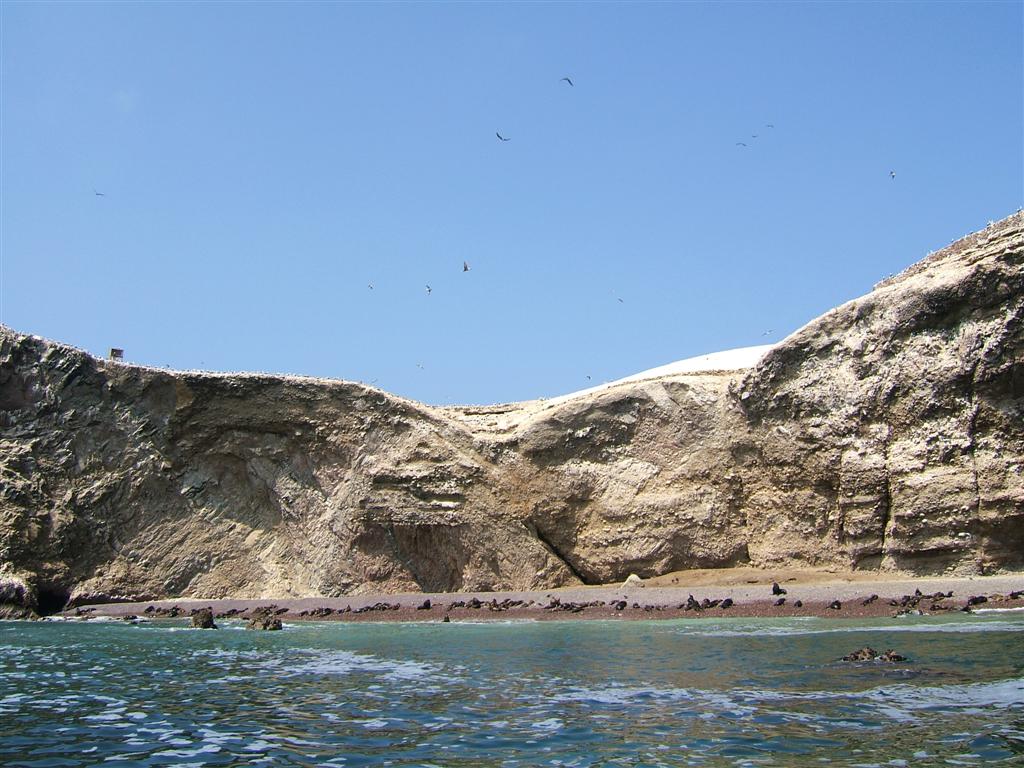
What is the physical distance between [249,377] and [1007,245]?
82.2 feet

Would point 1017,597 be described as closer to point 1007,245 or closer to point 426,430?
point 1007,245

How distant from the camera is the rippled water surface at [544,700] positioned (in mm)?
7961

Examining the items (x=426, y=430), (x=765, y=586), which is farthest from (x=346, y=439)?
(x=765, y=586)

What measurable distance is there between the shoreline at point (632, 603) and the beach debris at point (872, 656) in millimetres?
6988

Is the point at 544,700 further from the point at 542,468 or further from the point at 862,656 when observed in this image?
the point at 542,468

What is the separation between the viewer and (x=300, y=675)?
13523 millimetres

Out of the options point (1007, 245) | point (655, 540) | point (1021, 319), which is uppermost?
point (1007, 245)

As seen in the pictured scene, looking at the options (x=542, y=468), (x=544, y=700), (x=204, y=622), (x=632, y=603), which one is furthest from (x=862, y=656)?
(x=542, y=468)

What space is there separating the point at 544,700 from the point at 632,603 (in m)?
14.4

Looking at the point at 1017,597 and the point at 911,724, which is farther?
the point at 1017,597

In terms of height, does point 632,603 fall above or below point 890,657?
above

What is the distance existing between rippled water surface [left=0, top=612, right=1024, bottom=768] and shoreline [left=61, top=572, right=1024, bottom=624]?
2.77 meters

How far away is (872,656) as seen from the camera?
1262 cm

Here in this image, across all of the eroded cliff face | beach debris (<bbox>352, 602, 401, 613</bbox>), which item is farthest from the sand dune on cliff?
beach debris (<bbox>352, 602, 401, 613</bbox>)
